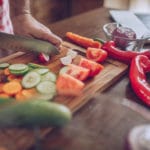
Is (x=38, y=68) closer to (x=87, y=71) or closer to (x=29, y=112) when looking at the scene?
(x=87, y=71)

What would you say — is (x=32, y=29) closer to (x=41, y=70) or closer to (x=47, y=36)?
(x=47, y=36)

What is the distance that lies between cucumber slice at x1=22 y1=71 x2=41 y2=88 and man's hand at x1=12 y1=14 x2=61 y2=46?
24cm

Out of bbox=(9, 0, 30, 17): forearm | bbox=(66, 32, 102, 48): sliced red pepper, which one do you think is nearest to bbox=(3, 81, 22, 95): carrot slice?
bbox=(66, 32, 102, 48): sliced red pepper

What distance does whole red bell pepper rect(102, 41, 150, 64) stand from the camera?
1143 mm

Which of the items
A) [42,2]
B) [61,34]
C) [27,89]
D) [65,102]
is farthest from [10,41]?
[42,2]

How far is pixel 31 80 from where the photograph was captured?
96 cm

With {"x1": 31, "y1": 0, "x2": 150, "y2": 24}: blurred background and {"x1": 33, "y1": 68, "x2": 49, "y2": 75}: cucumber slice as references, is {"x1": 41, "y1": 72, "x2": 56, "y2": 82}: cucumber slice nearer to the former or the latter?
{"x1": 33, "y1": 68, "x2": 49, "y2": 75}: cucumber slice

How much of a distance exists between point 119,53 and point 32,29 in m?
0.36

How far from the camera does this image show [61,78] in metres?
0.93

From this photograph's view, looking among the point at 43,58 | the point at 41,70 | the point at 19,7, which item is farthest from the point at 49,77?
the point at 19,7

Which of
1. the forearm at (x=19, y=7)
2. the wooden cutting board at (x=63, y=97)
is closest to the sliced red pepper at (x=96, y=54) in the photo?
the wooden cutting board at (x=63, y=97)

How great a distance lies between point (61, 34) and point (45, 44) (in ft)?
0.92

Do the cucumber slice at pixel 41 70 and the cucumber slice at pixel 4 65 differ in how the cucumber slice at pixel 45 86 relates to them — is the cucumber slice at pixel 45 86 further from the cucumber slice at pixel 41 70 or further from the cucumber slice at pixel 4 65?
the cucumber slice at pixel 4 65

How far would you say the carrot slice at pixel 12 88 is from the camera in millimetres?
910
